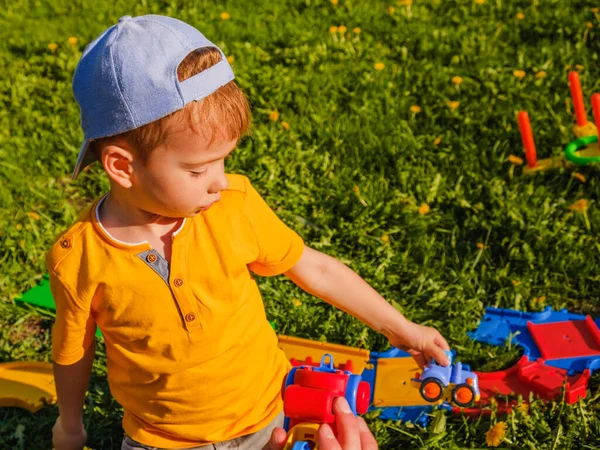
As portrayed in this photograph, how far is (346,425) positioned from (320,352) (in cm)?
102

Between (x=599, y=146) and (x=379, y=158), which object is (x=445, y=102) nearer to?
(x=379, y=158)

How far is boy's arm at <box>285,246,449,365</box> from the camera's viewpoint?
6.72 feet

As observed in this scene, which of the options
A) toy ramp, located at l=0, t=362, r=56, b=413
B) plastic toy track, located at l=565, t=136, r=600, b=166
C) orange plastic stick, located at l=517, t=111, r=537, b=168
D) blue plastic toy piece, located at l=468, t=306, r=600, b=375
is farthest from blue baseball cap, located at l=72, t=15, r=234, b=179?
plastic toy track, located at l=565, t=136, r=600, b=166

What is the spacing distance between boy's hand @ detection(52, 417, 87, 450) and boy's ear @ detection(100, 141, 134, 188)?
0.84 metres

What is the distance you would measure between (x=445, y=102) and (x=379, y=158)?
58 centimetres

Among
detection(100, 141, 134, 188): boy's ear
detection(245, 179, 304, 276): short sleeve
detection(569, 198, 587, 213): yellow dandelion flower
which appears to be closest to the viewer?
detection(100, 141, 134, 188): boy's ear

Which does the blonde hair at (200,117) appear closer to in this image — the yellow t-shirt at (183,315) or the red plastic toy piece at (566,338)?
the yellow t-shirt at (183,315)

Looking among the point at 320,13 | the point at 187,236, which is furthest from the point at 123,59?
the point at 320,13

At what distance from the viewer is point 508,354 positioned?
2.63m

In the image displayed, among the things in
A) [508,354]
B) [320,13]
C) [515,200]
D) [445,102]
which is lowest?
[508,354]

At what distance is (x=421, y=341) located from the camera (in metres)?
2.11

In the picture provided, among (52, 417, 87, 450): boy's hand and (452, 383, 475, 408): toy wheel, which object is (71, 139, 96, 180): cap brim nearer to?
(52, 417, 87, 450): boy's hand

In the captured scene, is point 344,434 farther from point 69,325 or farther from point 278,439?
point 69,325

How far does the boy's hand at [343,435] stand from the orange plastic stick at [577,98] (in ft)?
7.04
